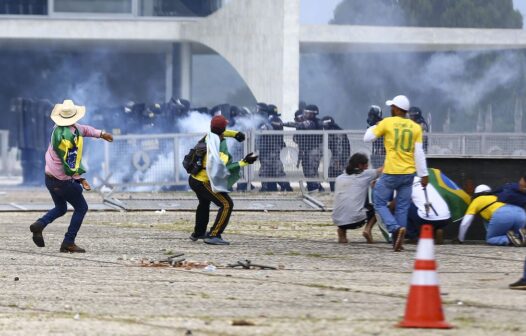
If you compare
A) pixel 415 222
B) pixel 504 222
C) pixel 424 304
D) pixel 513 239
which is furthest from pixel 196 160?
pixel 424 304

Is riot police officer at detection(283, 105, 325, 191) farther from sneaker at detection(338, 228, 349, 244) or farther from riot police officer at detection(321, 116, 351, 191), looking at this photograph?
sneaker at detection(338, 228, 349, 244)

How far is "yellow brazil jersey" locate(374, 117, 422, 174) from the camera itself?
15031mm

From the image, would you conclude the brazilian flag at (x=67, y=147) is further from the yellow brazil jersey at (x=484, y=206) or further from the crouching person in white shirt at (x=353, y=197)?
the yellow brazil jersey at (x=484, y=206)

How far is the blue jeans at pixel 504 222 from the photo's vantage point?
15617 mm

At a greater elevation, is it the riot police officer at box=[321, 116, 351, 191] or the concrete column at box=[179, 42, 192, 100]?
the concrete column at box=[179, 42, 192, 100]

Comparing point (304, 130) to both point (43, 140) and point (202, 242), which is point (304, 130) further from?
point (202, 242)

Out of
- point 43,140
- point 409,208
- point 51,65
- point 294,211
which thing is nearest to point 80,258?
point 409,208

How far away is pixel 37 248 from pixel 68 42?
36.6 m

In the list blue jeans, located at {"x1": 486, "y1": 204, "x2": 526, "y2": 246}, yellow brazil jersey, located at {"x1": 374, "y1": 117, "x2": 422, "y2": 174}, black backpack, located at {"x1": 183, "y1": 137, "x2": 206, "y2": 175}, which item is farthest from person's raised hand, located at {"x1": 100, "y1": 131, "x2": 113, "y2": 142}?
blue jeans, located at {"x1": 486, "y1": 204, "x2": 526, "y2": 246}

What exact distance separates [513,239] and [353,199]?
185cm

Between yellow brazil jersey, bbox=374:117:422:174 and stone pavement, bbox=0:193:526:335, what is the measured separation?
0.87 metres

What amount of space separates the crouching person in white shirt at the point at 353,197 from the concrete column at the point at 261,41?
28537 millimetres

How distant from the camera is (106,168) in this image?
28.0m

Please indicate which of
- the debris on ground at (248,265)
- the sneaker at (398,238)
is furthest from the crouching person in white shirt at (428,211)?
the debris on ground at (248,265)
